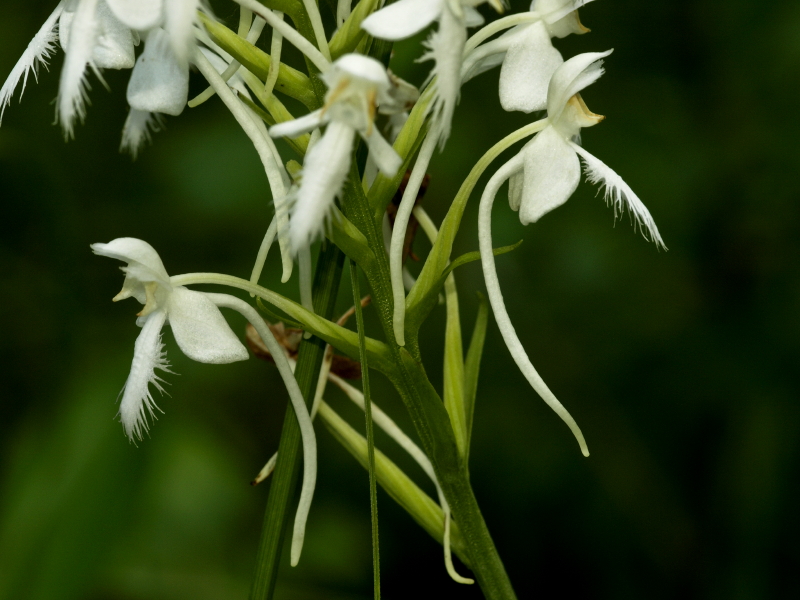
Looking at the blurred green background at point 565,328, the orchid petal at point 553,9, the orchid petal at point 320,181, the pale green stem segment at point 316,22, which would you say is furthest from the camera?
the blurred green background at point 565,328

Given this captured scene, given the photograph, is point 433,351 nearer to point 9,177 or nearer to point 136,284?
point 9,177

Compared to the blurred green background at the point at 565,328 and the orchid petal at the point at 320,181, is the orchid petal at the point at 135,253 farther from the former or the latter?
the blurred green background at the point at 565,328

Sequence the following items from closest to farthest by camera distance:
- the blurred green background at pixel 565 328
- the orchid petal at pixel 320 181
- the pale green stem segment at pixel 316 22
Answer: the orchid petal at pixel 320 181, the pale green stem segment at pixel 316 22, the blurred green background at pixel 565 328

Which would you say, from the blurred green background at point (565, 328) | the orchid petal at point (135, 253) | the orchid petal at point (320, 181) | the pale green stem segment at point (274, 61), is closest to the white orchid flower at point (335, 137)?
the orchid petal at point (320, 181)

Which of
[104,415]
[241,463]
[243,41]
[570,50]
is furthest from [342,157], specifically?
[570,50]

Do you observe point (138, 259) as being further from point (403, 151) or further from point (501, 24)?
point (501, 24)

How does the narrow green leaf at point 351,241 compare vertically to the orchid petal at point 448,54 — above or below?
below

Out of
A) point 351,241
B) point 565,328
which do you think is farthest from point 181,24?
point 565,328
